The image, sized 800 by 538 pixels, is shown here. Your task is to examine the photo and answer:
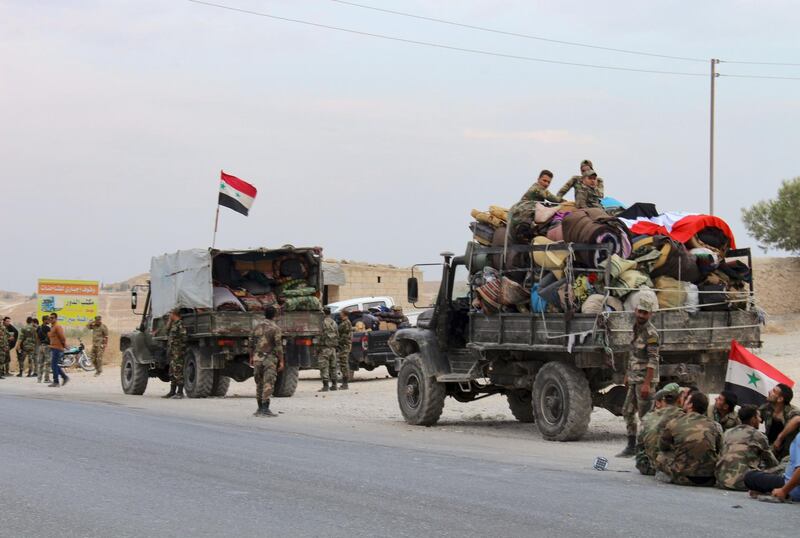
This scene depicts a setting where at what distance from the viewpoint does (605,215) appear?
45.1 feet

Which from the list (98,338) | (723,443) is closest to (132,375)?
(98,338)

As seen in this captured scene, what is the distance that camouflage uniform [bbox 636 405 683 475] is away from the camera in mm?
10422

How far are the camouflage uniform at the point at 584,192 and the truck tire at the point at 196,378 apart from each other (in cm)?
983

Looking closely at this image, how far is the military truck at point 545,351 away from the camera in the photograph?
1334cm

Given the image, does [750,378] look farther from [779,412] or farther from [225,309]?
[225,309]

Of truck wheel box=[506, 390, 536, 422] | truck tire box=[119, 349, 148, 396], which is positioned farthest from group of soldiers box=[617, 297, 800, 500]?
truck tire box=[119, 349, 148, 396]

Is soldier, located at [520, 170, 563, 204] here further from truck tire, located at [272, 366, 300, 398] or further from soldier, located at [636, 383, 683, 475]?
truck tire, located at [272, 366, 300, 398]

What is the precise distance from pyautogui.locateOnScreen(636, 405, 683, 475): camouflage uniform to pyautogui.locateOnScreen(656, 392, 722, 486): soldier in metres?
0.17

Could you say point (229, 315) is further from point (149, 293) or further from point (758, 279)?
point (758, 279)

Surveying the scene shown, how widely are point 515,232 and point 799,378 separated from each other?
1145 centimetres

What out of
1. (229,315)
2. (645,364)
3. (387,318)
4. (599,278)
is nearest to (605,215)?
(599,278)

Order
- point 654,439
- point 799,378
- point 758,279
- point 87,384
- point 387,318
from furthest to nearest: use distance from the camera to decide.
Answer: point 758,279
point 87,384
point 387,318
point 799,378
point 654,439

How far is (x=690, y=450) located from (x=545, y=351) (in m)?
4.28

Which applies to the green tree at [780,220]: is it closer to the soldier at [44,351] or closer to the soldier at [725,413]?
the soldier at [44,351]
